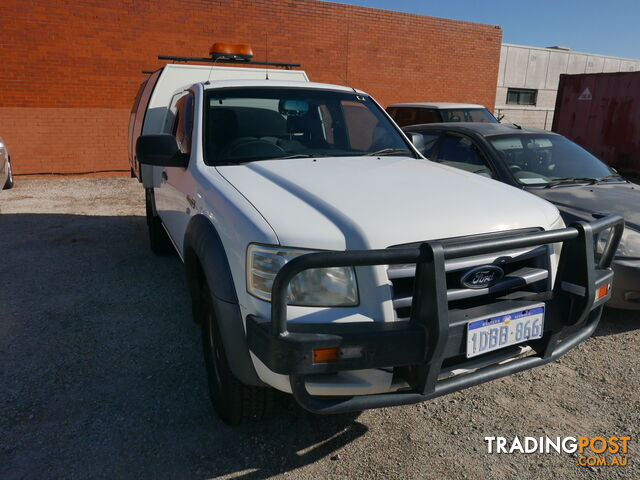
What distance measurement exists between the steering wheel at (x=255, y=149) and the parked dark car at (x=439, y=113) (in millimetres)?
6498

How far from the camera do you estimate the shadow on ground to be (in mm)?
2398

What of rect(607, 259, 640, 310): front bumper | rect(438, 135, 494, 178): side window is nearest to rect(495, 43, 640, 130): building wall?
rect(438, 135, 494, 178): side window

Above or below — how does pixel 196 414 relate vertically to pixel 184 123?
below

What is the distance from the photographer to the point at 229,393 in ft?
8.10

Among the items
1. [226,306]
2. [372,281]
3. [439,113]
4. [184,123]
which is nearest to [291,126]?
[184,123]

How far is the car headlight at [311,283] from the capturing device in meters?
2.01

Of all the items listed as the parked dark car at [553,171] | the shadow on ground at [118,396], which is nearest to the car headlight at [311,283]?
the shadow on ground at [118,396]

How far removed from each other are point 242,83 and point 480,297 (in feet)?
7.88

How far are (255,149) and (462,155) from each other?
8.70ft

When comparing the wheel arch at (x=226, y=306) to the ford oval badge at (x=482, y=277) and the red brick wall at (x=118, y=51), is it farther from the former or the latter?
the red brick wall at (x=118, y=51)

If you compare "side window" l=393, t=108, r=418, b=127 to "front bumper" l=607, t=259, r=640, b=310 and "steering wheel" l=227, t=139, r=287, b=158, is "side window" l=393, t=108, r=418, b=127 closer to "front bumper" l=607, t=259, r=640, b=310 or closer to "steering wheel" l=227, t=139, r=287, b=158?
"front bumper" l=607, t=259, r=640, b=310

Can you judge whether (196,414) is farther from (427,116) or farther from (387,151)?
(427,116)

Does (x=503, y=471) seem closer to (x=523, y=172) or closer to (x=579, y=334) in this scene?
(x=579, y=334)

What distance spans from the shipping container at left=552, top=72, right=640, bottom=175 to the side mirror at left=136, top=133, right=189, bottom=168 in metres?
11.5
